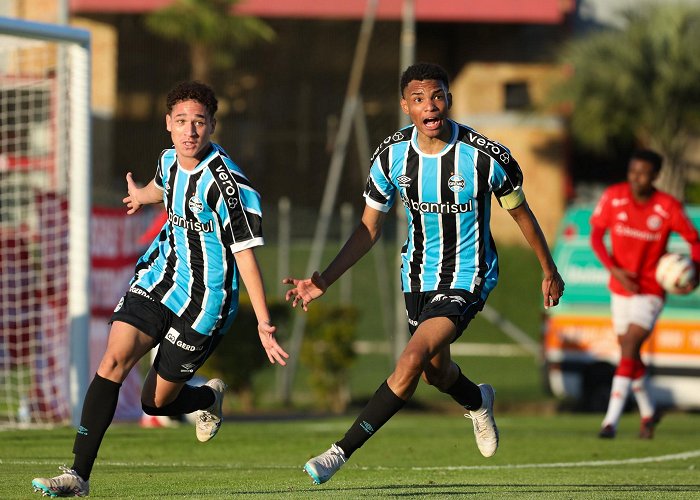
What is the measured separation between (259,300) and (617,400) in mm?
5743

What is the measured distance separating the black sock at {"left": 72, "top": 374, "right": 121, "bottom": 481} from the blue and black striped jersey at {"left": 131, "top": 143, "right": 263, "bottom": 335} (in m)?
0.54

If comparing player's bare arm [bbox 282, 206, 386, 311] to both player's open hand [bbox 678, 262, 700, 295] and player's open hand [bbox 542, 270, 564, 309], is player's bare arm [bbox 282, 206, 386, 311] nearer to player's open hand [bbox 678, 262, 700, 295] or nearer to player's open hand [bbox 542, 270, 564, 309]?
player's open hand [bbox 542, 270, 564, 309]

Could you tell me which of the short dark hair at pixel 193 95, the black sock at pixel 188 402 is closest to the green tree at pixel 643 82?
the black sock at pixel 188 402

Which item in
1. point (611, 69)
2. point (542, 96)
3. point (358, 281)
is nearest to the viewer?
point (358, 281)

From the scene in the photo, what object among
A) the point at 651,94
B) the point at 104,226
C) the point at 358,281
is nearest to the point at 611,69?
the point at 651,94

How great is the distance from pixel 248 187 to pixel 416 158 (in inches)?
38.7

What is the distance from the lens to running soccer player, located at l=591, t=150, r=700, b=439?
39.3 feet

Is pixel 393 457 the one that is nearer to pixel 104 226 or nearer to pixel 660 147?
pixel 104 226

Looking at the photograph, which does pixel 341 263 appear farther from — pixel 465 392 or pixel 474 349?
pixel 474 349

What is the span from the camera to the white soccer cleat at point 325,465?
6.95 metres

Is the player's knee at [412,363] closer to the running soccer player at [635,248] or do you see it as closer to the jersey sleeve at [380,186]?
the jersey sleeve at [380,186]

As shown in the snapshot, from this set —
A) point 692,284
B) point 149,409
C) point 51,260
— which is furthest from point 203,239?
point 51,260

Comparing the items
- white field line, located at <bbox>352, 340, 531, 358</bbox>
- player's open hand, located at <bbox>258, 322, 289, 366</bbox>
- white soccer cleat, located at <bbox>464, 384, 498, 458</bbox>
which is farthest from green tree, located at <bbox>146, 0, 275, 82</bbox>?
player's open hand, located at <bbox>258, 322, 289, 366</bbox>

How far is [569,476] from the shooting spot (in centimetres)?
880
